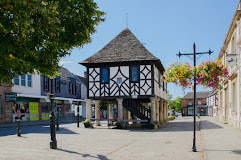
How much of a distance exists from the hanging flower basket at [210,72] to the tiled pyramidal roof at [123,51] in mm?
10910

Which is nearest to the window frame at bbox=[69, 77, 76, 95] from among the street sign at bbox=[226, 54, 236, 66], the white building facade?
the white building facade

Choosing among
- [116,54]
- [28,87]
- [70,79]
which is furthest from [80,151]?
[70,79]

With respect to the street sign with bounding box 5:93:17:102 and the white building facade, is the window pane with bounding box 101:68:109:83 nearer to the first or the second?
the white building facade

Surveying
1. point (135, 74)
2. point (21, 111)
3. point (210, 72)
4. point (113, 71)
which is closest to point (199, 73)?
point (210, 72)

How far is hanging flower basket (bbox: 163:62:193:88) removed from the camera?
10.4 metres

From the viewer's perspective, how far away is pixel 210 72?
10.1 metres

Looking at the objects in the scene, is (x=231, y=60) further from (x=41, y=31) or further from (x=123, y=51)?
(x=41, y=31)

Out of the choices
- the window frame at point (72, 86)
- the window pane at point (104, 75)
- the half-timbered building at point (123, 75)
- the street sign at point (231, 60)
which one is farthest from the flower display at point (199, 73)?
the window frame at point (72, 86)

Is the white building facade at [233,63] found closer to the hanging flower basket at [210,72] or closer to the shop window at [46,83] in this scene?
the hanging flower basket at [210,72]

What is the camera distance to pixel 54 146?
443 inches

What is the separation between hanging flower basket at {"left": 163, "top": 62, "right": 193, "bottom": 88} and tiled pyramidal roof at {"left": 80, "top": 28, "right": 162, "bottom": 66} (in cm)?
1053

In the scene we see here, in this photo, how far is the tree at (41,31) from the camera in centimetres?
657

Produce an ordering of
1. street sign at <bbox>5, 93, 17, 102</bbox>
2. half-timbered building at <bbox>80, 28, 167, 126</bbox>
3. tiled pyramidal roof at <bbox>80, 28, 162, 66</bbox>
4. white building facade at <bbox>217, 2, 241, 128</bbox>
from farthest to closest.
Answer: street sign at <bbox>5, 93, 17, 102</bbox> → tiled pyramidal roof at <bbox>80, 28, 162, 66</bbox> → half-timbered building at <bbox>80, 28, 167, 126</bbox> → white building facade at <bbox>217, 2, 241, 128</bbox>

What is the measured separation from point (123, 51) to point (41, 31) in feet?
52.4
